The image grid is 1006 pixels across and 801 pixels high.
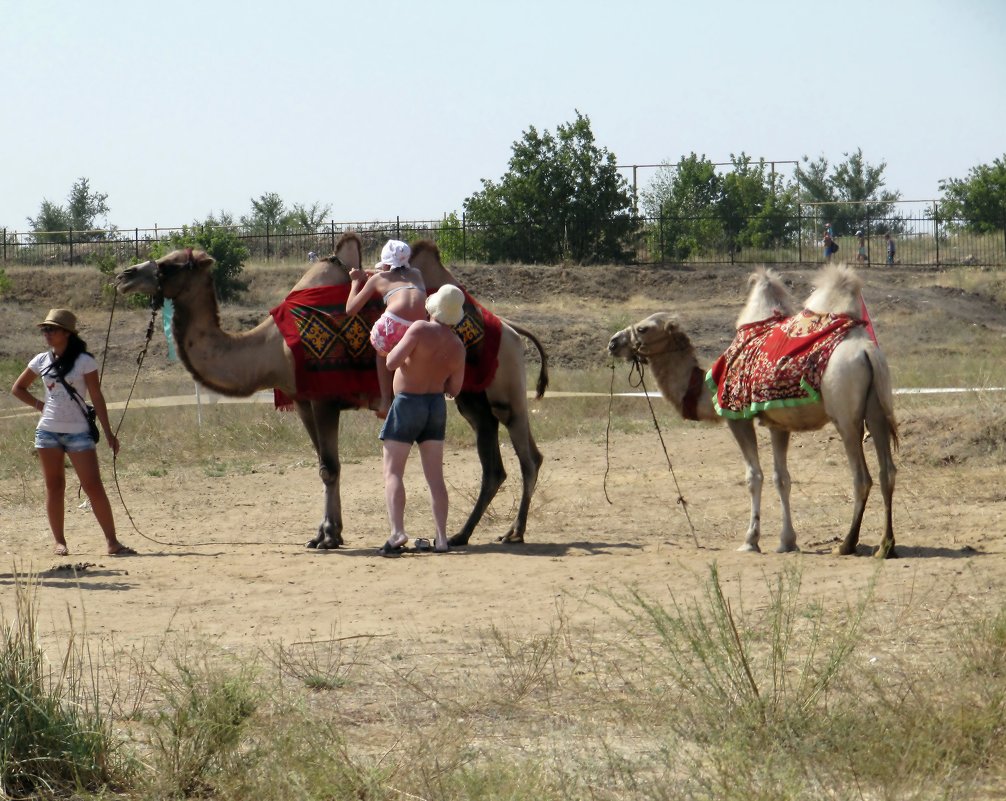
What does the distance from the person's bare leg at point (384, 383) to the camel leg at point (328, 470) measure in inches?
23.0

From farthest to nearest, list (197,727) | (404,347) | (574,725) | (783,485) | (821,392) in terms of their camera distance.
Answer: (783,485), (404,347), (821,392), (574,725), (197,727)

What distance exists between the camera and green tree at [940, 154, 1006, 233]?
50.9m

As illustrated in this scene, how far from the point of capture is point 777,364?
9.80m

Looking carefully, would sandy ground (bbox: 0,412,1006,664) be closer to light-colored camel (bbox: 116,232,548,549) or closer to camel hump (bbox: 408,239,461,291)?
light-colored camel (bbox: 116,232,548,549)

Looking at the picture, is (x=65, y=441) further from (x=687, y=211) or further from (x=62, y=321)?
(x=687, y=211)

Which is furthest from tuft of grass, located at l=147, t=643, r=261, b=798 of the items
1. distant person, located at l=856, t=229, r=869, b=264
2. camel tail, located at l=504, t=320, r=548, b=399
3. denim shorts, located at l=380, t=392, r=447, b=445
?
distant person, located at l=856, t=229, r=869, b=264

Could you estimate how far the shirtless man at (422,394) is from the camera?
398 inches

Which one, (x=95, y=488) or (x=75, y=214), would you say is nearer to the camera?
(x=95, y=488)

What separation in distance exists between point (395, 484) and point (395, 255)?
5.72 ft

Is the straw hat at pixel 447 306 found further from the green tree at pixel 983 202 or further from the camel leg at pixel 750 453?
the green tree at pixel 983 202

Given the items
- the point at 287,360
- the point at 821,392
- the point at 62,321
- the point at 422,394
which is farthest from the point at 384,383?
the point at 821,392

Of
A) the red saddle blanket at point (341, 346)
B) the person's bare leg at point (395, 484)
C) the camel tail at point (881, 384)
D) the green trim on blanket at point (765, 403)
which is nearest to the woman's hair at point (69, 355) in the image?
the red saddle blanket at point (341, 346)

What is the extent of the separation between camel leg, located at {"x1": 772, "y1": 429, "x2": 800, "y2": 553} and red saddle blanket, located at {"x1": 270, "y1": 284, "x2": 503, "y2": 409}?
228 centimetres

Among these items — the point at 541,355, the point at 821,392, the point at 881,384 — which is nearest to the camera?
the point at 881,384
